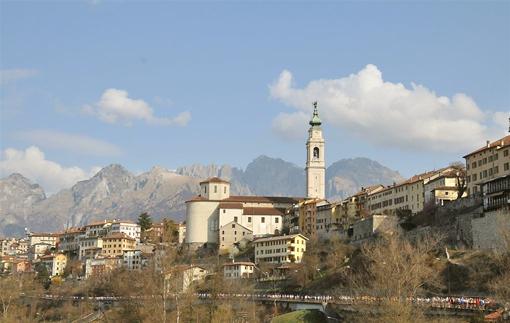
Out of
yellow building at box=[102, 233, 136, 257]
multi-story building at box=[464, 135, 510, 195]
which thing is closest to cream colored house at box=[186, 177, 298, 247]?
yellow building at box=[102, 233, 136, 257]

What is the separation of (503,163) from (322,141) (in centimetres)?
7068

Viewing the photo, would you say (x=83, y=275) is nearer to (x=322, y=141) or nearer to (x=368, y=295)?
(x=322, y=141)

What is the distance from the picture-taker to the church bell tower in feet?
485

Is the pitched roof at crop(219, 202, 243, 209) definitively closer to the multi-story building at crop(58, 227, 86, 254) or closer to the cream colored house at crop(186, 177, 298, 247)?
the cream colored house at crop(186, 177, 298, 247)

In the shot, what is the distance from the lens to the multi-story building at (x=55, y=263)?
154 m

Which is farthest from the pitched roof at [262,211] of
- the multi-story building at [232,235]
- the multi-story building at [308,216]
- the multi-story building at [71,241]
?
the multi-story building at [71,241]

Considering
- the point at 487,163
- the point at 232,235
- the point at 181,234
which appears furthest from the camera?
the point at 181,234

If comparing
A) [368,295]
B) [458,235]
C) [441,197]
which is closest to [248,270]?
[441,197]

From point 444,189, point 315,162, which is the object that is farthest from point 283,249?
point 315,162

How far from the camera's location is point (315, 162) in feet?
492

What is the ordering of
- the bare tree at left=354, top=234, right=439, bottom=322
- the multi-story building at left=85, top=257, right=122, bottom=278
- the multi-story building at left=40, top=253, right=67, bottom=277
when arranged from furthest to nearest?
the multi-story building at left=40, top=253, right=67, bottom=277, the multi-story building at left=85, top=257, right=122, bottom=278, the bare tree at left=354, top=234, right=439, bottom=322

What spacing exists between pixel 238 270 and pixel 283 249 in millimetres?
7409

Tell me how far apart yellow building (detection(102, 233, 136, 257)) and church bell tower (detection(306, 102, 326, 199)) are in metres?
35.4

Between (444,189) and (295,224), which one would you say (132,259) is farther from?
(444,189)
